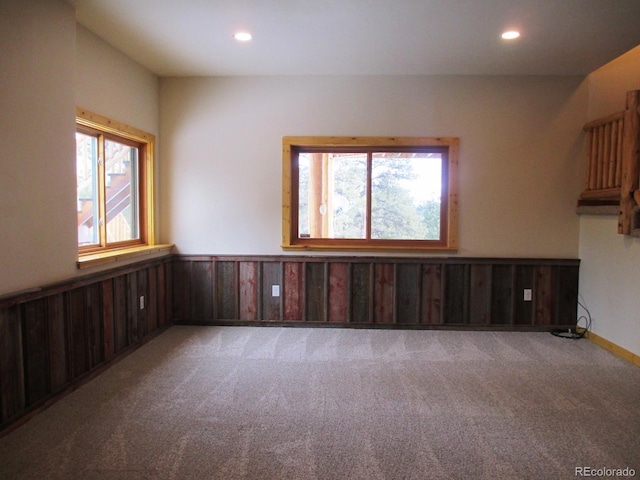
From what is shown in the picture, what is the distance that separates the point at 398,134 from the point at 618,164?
2.16 metres

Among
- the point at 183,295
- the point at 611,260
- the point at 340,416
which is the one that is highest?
the point at 611,260

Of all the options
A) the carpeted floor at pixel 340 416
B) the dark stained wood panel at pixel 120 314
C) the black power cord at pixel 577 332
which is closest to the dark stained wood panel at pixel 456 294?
the carpeted floor at pixel 340 416

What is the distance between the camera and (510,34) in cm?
353

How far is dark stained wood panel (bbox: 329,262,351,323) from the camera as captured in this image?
480cm

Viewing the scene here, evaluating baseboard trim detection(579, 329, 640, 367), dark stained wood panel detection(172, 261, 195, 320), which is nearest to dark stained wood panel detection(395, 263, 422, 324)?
baseboard trim detection(579, 329, 640, 367)

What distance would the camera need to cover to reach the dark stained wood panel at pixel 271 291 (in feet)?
15.9

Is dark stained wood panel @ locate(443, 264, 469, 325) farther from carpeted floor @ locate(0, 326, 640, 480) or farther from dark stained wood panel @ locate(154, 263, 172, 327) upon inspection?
dark stained wood panel @ locate(154, 263, 172, 327)

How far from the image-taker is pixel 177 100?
481cm

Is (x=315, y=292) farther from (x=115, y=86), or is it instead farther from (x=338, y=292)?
(x=115, y=86)

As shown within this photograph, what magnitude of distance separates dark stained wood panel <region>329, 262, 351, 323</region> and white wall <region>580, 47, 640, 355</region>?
2604 millimetres

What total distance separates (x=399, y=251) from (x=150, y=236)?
9.29 feet

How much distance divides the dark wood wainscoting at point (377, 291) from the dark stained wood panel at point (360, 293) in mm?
11

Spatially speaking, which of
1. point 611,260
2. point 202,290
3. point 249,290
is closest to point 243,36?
point 249,290

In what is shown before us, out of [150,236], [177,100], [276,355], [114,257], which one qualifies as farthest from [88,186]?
[276,355]
